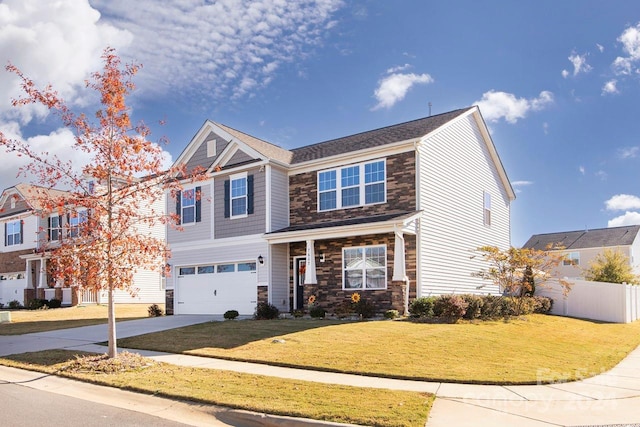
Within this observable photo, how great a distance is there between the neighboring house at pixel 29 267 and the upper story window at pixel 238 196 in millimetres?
13484

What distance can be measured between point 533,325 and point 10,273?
37.7 meters

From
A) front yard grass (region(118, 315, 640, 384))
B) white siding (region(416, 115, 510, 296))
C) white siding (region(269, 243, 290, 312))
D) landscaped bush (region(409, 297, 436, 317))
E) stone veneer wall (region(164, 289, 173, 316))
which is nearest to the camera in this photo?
front yard grass (region(118, 315, 640, 384))

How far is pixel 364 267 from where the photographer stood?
2070 cm

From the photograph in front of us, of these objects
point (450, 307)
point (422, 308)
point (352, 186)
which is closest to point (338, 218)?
point (352, 186)

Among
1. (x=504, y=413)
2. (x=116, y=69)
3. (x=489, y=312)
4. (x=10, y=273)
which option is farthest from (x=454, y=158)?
(x=10, y=273)

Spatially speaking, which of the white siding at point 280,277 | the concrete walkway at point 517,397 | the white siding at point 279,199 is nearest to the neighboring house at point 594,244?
the white siding at point 279,199

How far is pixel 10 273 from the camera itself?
4138cm

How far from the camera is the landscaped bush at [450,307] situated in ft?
58.1

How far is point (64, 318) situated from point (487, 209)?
20.6 m

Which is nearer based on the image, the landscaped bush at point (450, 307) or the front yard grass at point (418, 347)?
the front yard grass at point (418, 347)

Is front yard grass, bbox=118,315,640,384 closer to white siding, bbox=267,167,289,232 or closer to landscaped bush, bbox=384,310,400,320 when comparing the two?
landscaped bush, bbox=384,310,400,320

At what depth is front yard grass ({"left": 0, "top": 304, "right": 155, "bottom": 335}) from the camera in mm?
21050

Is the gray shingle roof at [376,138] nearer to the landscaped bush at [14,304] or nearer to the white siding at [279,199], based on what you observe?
the white siding at [279,199]

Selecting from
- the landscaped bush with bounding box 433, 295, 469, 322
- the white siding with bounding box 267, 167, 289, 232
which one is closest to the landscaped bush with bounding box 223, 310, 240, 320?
the white siding with bounding box 267, 167, 289, 232
